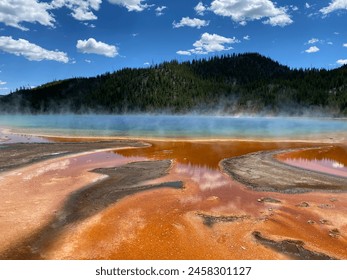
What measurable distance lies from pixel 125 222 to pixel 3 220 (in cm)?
425

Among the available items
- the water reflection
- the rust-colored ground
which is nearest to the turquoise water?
the water reflection

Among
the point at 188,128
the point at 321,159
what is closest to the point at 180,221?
the point at 321,159

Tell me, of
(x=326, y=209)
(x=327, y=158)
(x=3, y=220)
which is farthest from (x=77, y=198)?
(x=327, y=158)

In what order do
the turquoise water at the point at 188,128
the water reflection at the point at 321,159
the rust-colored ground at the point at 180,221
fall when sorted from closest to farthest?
the rust-colored ground at the point at 180,221 < the water reflection at the point at 321,159 < the turquoise water at the point at 188,128

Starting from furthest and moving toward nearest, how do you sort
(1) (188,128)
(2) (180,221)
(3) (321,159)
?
(1) (188,128), (3) (321,159), (2) (180,221)

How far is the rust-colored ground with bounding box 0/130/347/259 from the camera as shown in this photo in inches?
332

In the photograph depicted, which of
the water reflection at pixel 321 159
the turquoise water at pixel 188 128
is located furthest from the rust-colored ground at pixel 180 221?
the turquoise water at pixel 188 128

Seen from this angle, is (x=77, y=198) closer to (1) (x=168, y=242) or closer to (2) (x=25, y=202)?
(2) (x=25, y=202)

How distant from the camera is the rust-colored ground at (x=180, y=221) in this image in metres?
8.44

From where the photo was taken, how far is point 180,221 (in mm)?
10617

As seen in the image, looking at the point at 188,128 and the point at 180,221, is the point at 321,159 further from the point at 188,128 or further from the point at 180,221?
the point at 188,128

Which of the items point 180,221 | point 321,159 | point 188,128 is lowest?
point 180,221

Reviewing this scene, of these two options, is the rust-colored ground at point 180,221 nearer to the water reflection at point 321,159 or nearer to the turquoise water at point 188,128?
the water reflection at point 321,159

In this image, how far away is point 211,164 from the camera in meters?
20.7
